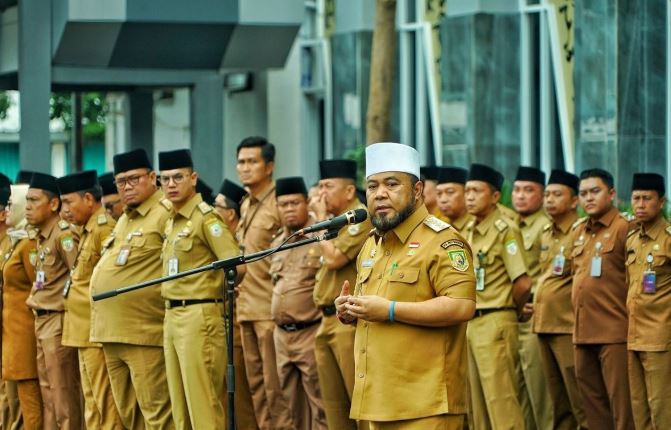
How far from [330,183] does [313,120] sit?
530 inches

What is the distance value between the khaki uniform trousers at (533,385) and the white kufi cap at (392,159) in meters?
4.67

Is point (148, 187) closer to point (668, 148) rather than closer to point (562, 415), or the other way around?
point (562, 415)

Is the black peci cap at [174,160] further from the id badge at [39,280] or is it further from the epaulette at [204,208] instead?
the id badge at [39,280]

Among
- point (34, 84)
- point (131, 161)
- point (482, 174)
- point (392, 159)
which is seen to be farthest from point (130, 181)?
point (34, 84)

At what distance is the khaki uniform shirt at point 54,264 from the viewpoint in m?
12.2

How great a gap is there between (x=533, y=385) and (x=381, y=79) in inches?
197

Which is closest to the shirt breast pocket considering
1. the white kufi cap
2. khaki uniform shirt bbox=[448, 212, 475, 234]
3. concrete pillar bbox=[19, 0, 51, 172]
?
the white kufi cap

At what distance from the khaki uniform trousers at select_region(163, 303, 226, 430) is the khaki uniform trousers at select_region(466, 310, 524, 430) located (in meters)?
1.92

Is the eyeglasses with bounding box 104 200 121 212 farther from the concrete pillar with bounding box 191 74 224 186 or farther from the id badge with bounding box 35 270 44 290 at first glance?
the concrete pillar with bounding box 191 74 224 186

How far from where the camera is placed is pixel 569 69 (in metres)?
18.0

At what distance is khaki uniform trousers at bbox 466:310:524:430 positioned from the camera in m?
11.3

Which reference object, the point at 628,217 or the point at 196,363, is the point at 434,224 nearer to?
the point at 196,363

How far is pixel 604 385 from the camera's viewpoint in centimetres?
1105

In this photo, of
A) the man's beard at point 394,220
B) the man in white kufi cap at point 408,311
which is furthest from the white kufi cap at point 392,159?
the man's beard at point 394,220
